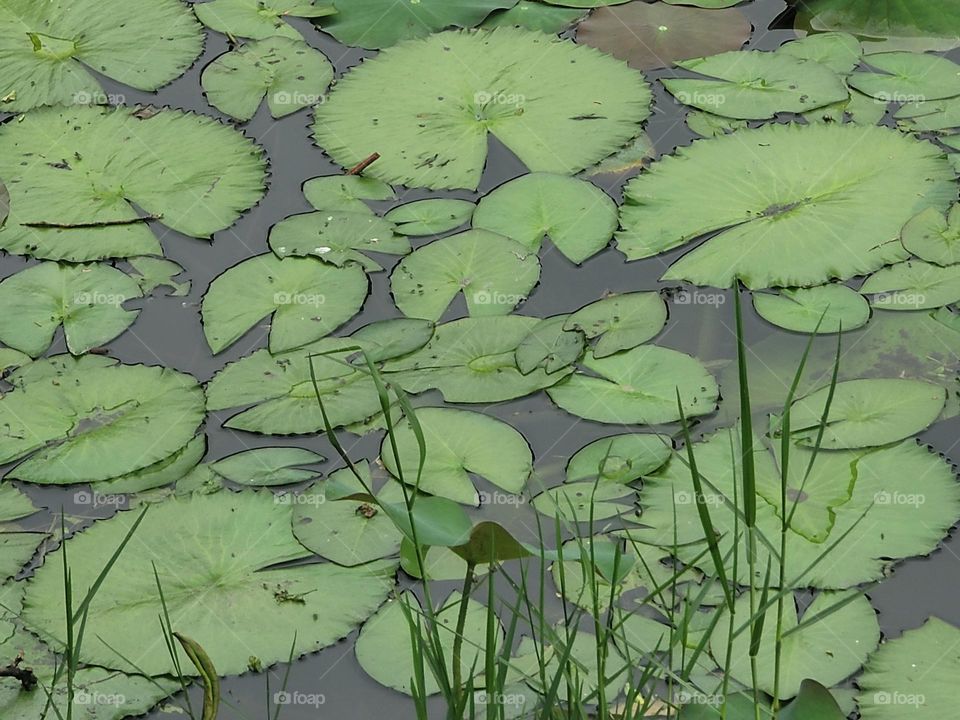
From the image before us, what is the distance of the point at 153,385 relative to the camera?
2102 mm

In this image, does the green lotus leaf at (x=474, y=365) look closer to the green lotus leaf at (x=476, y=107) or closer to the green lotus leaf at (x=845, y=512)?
the green lotus leaf at (x=845, y=512)

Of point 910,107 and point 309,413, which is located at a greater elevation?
point 910,107

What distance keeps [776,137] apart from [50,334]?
4.94 ft

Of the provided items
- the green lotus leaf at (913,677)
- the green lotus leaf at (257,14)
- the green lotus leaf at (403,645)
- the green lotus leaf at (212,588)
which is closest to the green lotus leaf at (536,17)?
the green lotus leaf at (257,14)

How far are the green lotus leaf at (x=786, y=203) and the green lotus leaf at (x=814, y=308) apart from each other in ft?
0.08

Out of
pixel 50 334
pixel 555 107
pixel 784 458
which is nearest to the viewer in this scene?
pixel 784 458

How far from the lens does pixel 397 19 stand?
2.90 m

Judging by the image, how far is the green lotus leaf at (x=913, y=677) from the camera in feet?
5.11

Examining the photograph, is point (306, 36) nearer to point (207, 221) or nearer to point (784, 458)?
point (207, 221)

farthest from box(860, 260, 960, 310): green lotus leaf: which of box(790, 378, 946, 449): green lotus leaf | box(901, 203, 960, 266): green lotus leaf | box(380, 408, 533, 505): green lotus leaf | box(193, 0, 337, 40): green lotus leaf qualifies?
box(193, 0, 337, 40): green lotus leaf

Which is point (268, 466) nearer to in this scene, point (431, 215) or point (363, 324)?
point (363, 324)

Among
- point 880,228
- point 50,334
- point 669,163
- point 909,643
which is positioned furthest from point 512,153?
point 909,643

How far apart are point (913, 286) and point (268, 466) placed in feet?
3.95

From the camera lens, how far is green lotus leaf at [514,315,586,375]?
2064 mm
